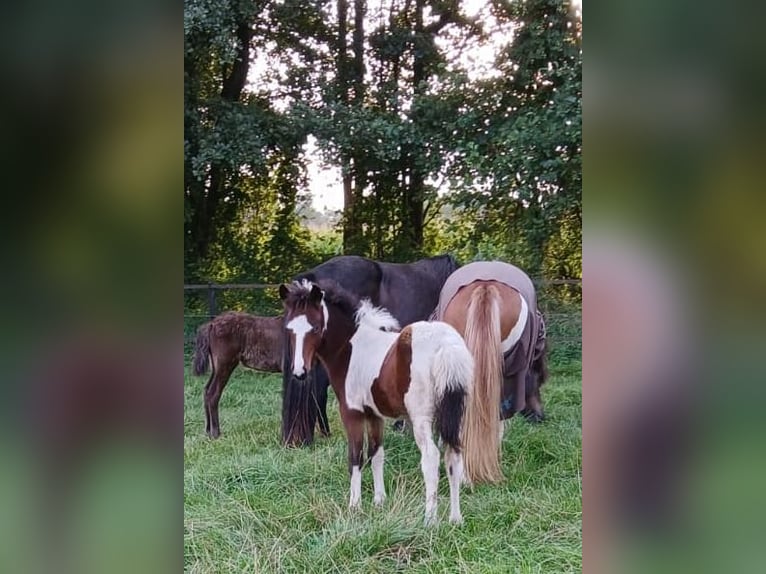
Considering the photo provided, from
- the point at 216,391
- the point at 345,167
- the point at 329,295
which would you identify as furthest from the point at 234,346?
the point at 345,167

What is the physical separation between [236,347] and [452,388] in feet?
2.46

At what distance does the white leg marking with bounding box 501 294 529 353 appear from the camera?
A: 75.5 inches

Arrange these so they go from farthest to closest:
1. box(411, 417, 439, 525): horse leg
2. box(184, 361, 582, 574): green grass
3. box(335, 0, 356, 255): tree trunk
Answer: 1. box(335, 0, 356, 255): tree trunk
2. box(411, 417, 439, 525): horse leg
3. box(184, 361, 582, 574): green grass

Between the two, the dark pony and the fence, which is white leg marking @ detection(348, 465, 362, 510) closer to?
A: the dark pony

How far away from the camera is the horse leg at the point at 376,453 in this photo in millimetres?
1879

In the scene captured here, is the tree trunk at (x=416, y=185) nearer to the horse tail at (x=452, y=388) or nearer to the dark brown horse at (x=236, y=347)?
the horse tail at (x=452, y=388)

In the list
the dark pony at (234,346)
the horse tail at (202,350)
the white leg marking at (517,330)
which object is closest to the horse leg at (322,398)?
the dark pony at (234,346)

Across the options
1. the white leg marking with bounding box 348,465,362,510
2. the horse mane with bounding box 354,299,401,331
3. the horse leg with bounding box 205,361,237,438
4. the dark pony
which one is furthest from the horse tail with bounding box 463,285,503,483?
the horse leg with bounding box 205,361,237,438

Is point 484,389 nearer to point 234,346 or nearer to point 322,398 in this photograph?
point 322,398

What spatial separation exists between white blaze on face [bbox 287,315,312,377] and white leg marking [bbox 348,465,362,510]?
0.38m

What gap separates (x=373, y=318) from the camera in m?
1.95

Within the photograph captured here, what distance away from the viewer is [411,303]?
1.95 m
